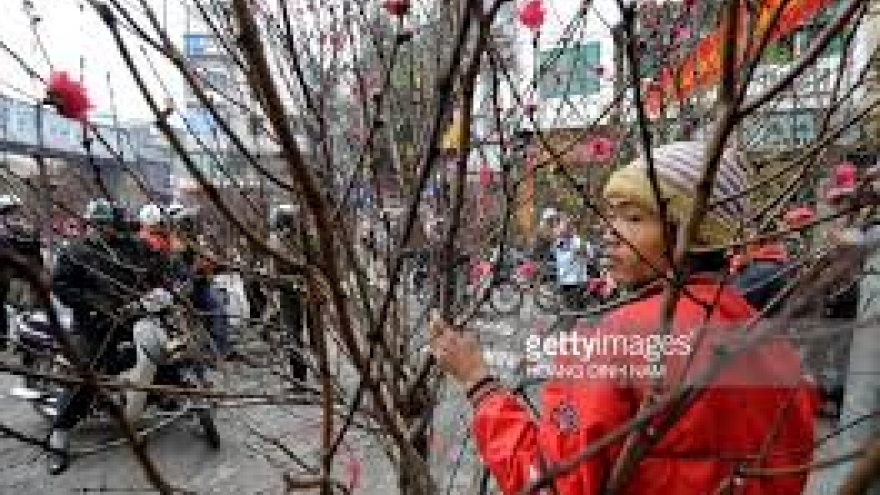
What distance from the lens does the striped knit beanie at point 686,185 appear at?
5.32 feet

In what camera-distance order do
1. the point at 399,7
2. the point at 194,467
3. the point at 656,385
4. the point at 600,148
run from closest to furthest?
the point at 656,385 < the point at 399,7 < the point at 600,148 < the point at 194,467

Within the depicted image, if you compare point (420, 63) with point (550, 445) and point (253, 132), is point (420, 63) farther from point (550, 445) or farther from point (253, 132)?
point (550, 445)

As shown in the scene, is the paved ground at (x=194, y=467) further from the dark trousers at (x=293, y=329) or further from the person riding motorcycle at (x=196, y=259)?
the dark trousers at (x=293, y=329)

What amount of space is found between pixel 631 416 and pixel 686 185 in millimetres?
379

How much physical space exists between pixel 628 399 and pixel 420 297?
159 cm

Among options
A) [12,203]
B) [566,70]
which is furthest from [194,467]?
[12,203]

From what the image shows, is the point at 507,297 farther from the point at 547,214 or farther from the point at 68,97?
the point at 547,214

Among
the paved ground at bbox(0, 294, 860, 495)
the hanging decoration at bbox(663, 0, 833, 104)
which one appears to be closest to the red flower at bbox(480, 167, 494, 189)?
the hanging decoration at bbox(663, 0, 833, 104)

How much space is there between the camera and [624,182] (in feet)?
5.76

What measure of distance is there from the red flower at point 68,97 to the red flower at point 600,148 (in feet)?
8.75

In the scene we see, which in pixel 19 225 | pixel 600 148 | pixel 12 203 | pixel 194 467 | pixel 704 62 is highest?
pixel 704 62

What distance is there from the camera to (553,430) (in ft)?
5.55

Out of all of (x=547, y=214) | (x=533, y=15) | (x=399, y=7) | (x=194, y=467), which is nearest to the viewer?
(x=399, y=7)

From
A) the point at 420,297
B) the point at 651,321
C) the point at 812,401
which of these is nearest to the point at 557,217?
the point at 420,297
